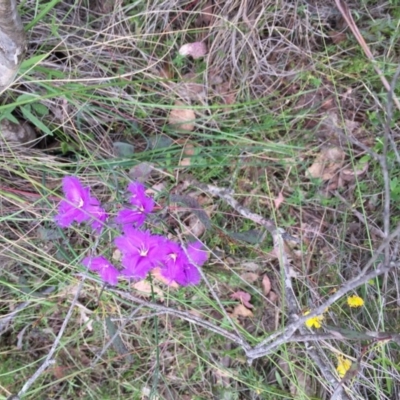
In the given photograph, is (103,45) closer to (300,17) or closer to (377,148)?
(300,17)

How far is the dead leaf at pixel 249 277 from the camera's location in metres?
1.79

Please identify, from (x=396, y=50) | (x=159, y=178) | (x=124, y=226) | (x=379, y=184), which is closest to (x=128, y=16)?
(x=159, y=178)

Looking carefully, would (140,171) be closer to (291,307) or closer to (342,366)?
(291,307)

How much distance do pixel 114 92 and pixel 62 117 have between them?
0.66 feet

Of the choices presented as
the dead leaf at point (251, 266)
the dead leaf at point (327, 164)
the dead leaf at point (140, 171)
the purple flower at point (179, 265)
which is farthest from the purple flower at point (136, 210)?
the dead leaf at point (327, 164)

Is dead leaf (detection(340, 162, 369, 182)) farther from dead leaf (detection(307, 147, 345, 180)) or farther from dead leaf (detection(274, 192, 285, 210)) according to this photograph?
dead leaf (detection(274, 192, 285, 210))

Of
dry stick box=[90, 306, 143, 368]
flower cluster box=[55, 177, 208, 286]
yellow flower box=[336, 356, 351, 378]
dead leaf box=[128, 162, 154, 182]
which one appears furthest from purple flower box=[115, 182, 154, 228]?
yellow flower box=[336, 356, 351, 378]

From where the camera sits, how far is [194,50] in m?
1.74

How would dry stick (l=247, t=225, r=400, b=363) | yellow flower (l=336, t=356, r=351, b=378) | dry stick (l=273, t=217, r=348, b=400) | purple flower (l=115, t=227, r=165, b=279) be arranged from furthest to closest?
yellow flower (l=336, t=356, r=351, b=378) < dry stick (l=273, t=217, r=348, b=400) < purple flower (l=115, t=227, r=165, b=279) < dry stick (l=247, t=225, r=400, b=363)

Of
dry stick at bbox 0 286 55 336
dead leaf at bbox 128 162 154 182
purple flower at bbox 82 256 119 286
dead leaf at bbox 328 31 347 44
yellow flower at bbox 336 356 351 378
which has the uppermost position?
dead leaf at bbox 328 31 347 44

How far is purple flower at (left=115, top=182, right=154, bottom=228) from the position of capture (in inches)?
55.7

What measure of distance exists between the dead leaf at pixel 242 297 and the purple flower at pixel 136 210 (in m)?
0.53

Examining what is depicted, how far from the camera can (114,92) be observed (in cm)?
172

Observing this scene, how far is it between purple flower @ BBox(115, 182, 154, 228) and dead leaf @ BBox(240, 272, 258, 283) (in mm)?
512
